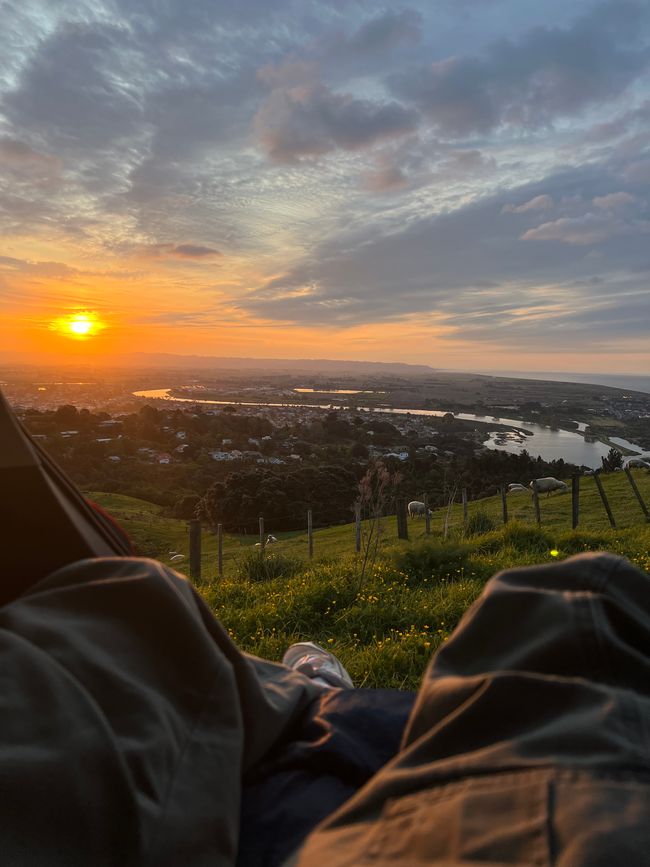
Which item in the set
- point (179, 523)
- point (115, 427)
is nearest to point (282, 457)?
point (115, 427)

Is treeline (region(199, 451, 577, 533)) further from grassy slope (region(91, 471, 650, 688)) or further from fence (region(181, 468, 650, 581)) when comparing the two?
grassy slope (region(91, 471, 650, 688))

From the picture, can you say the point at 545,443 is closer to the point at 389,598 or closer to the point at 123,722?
the point at 389,598

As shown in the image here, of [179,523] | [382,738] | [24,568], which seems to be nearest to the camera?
[382,738]

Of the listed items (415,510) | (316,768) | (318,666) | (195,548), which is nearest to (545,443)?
(415,510)

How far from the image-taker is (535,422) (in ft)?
241

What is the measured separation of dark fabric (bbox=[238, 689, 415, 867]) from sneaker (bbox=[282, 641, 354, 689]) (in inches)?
16.9

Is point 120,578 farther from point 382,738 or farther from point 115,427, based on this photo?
point 115,427

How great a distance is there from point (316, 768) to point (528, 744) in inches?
28.0

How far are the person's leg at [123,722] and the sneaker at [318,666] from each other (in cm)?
77

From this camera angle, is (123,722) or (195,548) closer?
(123,722)

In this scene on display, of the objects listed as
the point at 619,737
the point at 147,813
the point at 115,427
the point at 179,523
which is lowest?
the point at 179,523

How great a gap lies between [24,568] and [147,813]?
1225 millimetres

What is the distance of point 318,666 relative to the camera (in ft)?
7.66

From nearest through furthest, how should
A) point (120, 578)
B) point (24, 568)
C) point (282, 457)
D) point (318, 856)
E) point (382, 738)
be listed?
1. point (318, 856)
2. point (120, 578)
3. point (382, 738)
4. point (24, 568)
5. point (282, 457)
